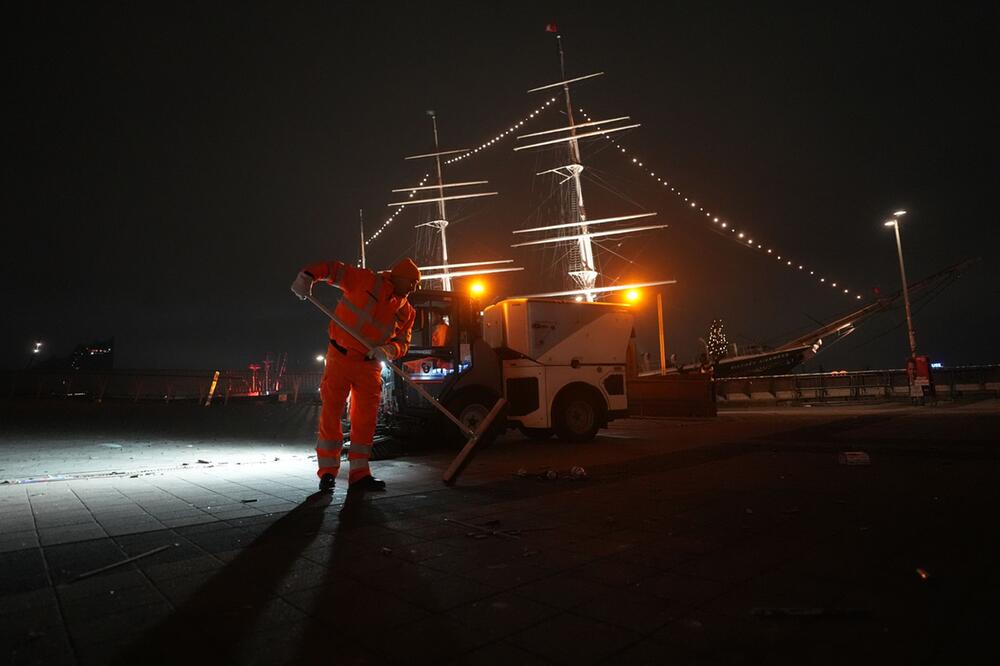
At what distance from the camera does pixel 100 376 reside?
74.9 ft

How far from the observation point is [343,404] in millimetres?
5109

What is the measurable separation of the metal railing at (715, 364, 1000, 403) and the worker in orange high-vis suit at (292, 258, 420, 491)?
22.6m

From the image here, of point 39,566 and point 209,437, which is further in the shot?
point 209,437

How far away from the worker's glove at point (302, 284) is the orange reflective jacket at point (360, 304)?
0.05m

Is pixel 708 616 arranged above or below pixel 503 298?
below

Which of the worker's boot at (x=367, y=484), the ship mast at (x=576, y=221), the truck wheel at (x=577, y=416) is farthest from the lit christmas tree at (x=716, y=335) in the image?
the worker's boot at (x=367, y=484)

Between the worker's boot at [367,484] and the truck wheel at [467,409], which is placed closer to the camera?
the worker's boot at [367,484]

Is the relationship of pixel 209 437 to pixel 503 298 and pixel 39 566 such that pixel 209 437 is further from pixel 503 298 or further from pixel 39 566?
pixel 39 566

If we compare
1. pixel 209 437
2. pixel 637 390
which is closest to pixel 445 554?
pixel 209 437

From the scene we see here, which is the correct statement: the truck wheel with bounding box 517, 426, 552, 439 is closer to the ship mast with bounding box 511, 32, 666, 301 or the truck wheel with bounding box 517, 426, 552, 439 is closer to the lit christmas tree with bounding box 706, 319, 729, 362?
the ship mast with bounding box 511, 32, 666, 301

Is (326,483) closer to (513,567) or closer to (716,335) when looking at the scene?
(513,567)

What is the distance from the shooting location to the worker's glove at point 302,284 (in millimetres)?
4934

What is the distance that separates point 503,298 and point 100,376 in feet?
68.6

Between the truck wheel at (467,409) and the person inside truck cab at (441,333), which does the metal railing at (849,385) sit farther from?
the person inside truck cab at (441,333)
